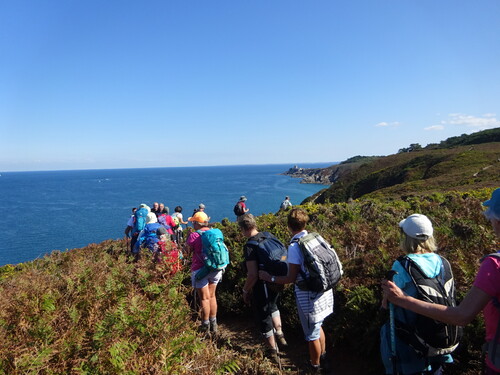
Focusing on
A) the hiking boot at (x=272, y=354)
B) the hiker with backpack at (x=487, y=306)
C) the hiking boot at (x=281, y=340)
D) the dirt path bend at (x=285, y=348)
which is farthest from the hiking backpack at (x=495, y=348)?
the hiking boot at (x=281, y=340)

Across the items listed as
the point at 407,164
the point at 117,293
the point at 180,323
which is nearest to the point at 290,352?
the point at 180,323

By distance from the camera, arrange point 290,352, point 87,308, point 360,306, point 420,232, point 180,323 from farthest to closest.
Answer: point 290,352 → point 360,306 → point 87,308 → point 180,323 → point 420,232

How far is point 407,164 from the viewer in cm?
4638

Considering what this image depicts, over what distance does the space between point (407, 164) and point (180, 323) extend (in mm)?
49037

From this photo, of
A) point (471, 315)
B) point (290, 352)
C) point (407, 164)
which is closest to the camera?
point (471, 315)

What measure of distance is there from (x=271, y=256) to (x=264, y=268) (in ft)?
0.51

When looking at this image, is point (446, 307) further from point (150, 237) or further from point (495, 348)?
point (150, 237)

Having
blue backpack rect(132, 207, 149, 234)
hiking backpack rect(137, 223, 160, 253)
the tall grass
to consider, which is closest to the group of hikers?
the tall grass

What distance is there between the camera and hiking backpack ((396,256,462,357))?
2.23m

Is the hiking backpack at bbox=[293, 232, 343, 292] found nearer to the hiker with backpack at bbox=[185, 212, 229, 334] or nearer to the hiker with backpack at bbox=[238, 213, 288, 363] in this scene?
the hiker with backpack at bbox=[238, 213, 288, 363]

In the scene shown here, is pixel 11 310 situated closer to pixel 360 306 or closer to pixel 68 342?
pixel 68 342

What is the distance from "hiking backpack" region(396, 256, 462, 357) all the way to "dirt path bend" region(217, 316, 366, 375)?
4.48 feet

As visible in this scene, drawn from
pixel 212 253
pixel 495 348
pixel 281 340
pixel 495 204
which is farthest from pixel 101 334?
pixel 495 204

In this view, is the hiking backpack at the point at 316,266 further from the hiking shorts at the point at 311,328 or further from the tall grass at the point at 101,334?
the tall grass at the point at 101,334
